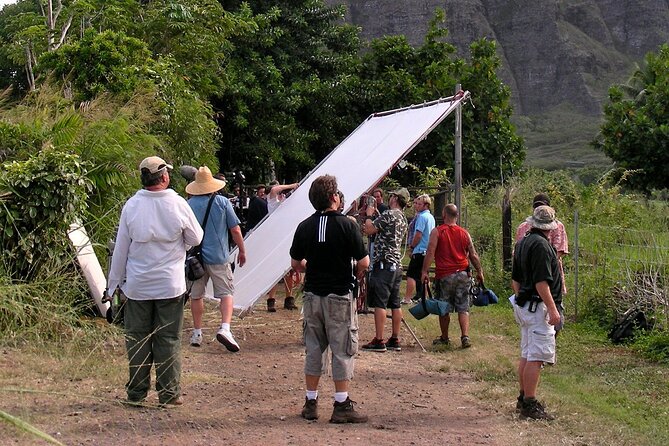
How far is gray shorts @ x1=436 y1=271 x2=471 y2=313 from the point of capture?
9.12 metres

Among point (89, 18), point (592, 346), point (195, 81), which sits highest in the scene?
point (89, 18)

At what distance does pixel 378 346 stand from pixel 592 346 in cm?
247

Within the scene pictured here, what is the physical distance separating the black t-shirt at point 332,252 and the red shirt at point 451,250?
2937 mm

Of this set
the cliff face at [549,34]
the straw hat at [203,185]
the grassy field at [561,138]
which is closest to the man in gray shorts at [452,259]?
the straw hat at [203,185]

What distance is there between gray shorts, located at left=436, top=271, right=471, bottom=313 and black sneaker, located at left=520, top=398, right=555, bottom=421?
2643 millimetres

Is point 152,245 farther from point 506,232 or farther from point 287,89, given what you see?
point 287,89

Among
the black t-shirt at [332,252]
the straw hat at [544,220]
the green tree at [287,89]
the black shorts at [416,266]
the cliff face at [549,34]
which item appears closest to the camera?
the black t-shirt at [332,252]

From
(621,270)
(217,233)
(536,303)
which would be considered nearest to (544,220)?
(536,303)

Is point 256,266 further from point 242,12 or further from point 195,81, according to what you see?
point 242,12

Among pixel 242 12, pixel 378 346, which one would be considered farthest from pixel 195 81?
pixel 378 346

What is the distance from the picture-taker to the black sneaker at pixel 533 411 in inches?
256

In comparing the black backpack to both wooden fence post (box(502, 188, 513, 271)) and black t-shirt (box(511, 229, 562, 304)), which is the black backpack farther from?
wooden fence post (box(502, 188, 513, 271))

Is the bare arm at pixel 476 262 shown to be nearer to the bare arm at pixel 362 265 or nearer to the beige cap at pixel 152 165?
the bare arm at pixel 362 265

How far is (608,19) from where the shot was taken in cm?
8438
